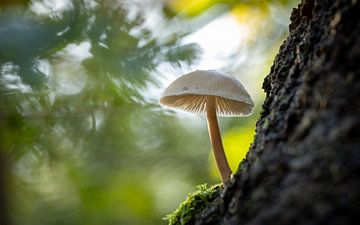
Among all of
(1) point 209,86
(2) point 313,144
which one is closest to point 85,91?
(1) point 209,86

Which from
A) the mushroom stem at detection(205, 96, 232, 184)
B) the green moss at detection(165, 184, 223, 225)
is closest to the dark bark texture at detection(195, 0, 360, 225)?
the green moss at detection(165, 184, 223, 225)

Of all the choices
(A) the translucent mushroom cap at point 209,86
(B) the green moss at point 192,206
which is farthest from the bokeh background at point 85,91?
(B) the green moss at point 192,206

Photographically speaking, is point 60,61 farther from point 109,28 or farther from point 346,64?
point 346,64

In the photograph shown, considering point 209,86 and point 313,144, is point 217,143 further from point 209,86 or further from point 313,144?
point 313,144

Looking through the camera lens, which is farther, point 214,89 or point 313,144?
point 214,89

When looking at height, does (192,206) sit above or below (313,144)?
above

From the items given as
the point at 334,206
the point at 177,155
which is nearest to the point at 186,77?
the point at 334,206

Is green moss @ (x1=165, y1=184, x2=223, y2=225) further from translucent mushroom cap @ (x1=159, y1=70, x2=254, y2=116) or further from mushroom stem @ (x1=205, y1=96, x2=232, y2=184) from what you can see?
translucent mushroom cap @ (x1=159, y1=70, x2=254, y2=116)
